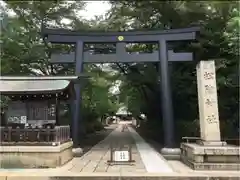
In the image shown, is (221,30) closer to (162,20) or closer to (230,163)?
(162,20)

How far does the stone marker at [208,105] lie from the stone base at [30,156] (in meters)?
5.61

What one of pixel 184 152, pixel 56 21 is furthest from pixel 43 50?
pixel 184 152

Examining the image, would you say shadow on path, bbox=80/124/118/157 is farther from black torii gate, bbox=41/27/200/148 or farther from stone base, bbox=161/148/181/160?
black torii gate, bbox=41/27/200/148

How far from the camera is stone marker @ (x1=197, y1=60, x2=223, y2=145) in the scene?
459 inches

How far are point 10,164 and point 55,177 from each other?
3032 mm

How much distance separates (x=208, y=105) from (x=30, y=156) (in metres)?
7.03

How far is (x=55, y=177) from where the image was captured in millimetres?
9078

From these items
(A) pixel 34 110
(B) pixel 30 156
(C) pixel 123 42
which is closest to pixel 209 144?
(B) pixel 30 156

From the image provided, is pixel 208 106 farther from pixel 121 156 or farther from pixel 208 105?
pixel 121 156

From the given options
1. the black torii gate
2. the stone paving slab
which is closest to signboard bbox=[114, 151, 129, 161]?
the stone paving slab

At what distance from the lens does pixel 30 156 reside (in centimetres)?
1132

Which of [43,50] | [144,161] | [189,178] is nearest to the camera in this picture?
[189,178]

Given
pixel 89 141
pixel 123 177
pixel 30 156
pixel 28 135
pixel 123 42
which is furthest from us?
pixel 89 141

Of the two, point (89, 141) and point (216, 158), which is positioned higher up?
point (216, 158)
